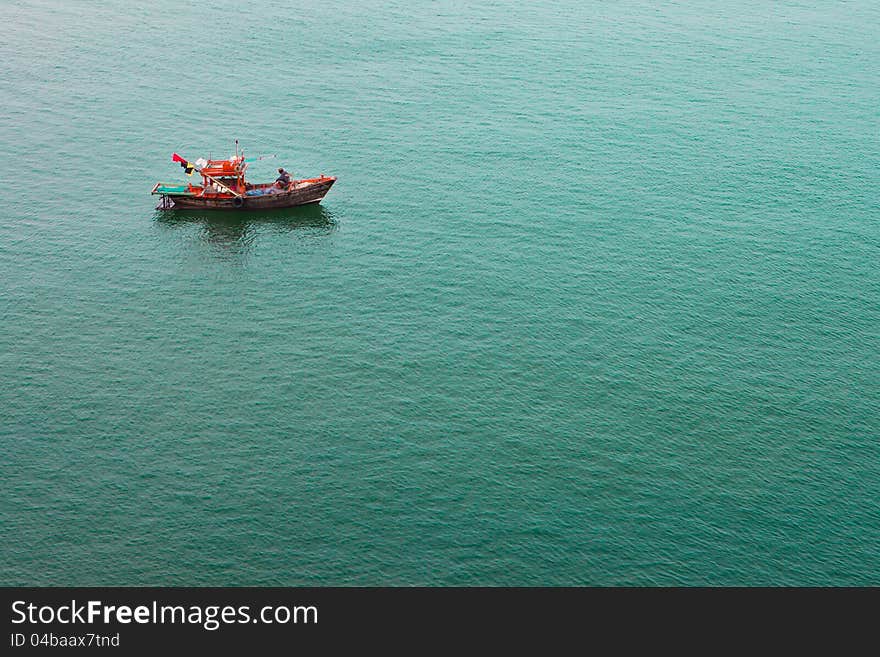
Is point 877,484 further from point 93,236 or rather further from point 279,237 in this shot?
point 93,236

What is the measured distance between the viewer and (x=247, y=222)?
19438cm

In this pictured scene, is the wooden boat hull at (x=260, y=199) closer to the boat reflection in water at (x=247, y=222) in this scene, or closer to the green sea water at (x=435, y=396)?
the boat reflection in water at (x=247, y=222)

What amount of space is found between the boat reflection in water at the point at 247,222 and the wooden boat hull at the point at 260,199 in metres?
1.01

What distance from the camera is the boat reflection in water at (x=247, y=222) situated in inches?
7505

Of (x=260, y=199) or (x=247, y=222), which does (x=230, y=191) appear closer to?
(x=260, y=199)

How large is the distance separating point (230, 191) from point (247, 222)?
5742 millimetres

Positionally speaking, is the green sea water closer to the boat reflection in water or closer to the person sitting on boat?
the boat reflection in water

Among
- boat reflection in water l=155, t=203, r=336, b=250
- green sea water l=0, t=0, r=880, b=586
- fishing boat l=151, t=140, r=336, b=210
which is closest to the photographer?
green sea water l=0, t=0, r=880, b=586

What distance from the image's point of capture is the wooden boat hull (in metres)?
194

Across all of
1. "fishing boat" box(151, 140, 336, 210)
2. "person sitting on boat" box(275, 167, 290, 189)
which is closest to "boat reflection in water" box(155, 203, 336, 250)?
"fishing boat" box(151, 140, 336, 210)
